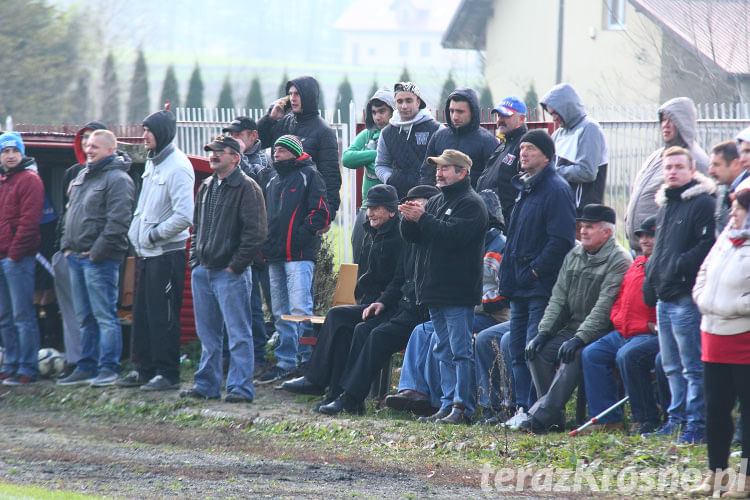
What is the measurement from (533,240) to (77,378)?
547 cm

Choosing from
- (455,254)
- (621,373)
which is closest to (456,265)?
(455,254)

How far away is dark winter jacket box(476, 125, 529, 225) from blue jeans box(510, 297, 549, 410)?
3.92ft

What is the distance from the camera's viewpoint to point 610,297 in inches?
327

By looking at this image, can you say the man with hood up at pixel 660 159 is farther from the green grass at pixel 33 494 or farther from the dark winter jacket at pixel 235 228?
the green grass at pixel 33 494

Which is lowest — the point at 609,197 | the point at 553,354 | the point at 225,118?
the point at 553,354

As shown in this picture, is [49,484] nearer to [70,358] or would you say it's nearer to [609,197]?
[70,358]

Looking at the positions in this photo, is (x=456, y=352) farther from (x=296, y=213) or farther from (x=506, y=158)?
(x=296, y=213)

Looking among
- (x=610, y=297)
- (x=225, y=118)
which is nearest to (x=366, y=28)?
(x=225, y=118)

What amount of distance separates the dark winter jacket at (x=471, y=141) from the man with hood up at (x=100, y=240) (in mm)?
3319

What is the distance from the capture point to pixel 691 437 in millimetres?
7336

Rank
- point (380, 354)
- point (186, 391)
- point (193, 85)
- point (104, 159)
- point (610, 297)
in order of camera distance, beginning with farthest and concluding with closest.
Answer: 1. point (193, 85)
2. point (104, 159)
3. point (186, 391)
4. point (380, 354)
5. point (610, 297)

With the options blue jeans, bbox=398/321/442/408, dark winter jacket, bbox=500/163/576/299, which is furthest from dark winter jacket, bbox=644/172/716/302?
blue jeans, bbox=398/321/442/408

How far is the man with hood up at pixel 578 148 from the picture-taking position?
9.20 metres

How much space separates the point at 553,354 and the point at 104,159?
5.35 metres
